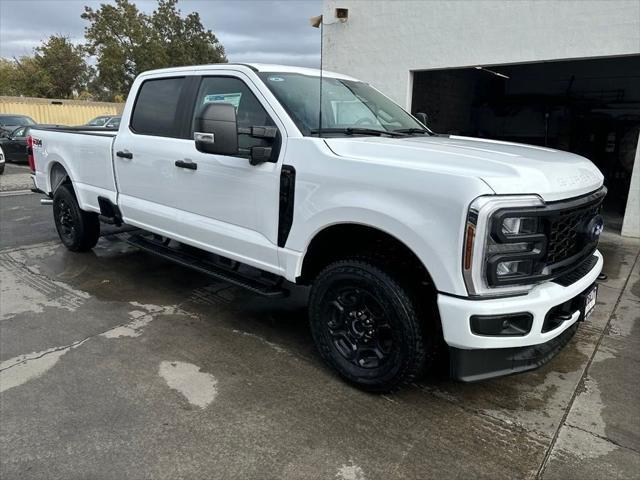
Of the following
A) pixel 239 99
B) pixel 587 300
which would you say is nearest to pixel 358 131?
pixel 239 99

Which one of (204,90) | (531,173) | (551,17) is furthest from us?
(551,17)

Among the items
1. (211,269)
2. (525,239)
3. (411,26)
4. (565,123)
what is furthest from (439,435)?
(565,123)

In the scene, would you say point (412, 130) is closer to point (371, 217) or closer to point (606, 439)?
point (371, 217)

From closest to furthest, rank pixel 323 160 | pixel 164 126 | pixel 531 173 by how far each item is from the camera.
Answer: pixel 531 173, pixel 323 160, pixel 164 126

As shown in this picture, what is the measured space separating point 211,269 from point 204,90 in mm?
1479

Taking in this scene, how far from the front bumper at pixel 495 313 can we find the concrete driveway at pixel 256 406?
1.73 ft

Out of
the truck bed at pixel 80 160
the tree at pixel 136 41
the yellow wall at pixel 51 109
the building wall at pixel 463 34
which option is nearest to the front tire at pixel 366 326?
the truck bed at pixel 80 160

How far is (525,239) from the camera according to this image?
2.46 metres

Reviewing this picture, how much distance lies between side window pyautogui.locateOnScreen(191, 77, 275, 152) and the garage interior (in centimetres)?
899

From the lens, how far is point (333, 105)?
3773mm

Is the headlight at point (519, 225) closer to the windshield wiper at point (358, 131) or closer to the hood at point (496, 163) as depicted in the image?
the hood at point (496, 163)

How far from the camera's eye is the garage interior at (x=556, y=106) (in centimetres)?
1305

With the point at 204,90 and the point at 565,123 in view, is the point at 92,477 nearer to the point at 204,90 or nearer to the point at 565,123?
the point at 204,90

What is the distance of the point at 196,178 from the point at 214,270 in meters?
0.76
